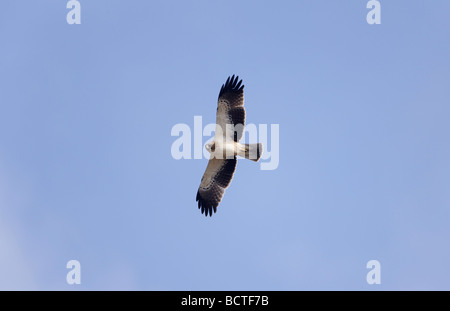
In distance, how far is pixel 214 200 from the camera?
1705 cm

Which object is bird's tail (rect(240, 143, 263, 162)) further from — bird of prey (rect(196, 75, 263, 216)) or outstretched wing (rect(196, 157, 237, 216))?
outstretched wing (rect(196, 157, 237, 216))

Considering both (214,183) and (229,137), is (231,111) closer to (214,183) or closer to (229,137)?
(229,137)

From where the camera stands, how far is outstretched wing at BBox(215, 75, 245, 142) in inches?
628

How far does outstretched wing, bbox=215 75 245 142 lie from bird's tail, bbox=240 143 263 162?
332 millimetres

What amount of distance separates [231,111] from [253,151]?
1.17m

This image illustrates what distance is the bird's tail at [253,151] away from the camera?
15797mm

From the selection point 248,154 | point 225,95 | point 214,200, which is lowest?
point 214,200

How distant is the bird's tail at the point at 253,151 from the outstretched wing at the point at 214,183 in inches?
25.9

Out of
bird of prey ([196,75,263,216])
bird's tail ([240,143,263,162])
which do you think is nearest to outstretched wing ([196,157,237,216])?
bird of prey ([196,75,263,216])
